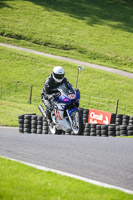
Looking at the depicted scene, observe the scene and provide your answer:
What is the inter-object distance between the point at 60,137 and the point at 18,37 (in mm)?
37238

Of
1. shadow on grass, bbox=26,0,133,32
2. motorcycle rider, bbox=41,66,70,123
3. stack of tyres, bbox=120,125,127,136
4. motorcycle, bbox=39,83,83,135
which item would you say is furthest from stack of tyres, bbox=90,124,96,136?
shadow on grass, bbox=26,0,133,32

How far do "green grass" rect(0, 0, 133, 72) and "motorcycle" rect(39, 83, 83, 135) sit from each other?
97.2 ft

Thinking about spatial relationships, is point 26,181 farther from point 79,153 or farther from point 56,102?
point 56,102

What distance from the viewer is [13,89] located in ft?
105

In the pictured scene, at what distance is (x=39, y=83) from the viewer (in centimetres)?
3409

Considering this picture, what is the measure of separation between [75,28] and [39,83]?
19.9 metres

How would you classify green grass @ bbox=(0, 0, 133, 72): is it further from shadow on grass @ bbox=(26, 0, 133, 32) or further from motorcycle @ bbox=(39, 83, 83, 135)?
motorcycle @ bbox=(39, 83, 83, 135)

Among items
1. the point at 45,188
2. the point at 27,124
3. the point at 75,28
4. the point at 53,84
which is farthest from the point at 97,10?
the point at 45,188

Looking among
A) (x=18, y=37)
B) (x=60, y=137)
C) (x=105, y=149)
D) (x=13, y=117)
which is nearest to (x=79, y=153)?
(x=105, y=149)

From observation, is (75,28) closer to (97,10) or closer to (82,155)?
(97,10)

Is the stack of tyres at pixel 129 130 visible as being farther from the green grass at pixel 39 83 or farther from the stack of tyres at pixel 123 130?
the green grass at pixel 39 83

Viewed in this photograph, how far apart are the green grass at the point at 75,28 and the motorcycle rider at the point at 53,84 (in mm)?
29108

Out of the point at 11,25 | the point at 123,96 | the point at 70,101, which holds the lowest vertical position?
the point at 123,96

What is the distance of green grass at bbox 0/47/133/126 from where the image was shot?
29.2 m
